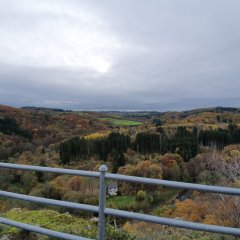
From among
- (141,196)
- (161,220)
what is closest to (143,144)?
(141,196)

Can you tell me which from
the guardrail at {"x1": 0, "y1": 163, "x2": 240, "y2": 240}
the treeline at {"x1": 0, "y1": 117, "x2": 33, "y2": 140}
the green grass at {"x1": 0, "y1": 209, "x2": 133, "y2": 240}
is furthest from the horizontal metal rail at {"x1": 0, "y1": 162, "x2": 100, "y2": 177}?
→ the treeline at {"x1": 0, "y1": 117, "x2": 33, "y2": 140}

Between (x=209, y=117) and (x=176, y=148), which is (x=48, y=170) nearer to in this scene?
(x=176, y=148)

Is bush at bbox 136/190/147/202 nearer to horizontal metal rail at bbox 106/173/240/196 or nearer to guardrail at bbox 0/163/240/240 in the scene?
guardrail at bbox 0/163/240/240

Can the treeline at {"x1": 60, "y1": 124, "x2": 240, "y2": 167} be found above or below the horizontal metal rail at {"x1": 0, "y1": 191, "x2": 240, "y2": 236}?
below

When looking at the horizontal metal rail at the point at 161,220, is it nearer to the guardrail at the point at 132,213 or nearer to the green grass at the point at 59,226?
the guardrail at the point at 132,213

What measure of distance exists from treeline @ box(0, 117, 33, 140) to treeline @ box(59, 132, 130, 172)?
14.5 metres

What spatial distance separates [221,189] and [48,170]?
1.72m

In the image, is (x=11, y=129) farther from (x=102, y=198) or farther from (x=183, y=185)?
(x=183, y=185)

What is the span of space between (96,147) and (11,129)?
28417 mm

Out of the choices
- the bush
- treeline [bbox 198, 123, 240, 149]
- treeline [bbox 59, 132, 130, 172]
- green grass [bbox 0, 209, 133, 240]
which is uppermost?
green grass [bbox 0, 209, 133, 240]

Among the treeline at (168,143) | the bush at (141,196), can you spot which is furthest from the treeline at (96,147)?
the bush at (141,196)

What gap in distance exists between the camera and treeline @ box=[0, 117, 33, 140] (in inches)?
4407

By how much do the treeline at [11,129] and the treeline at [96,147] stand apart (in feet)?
47.6

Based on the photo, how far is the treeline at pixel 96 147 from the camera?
101438mm
